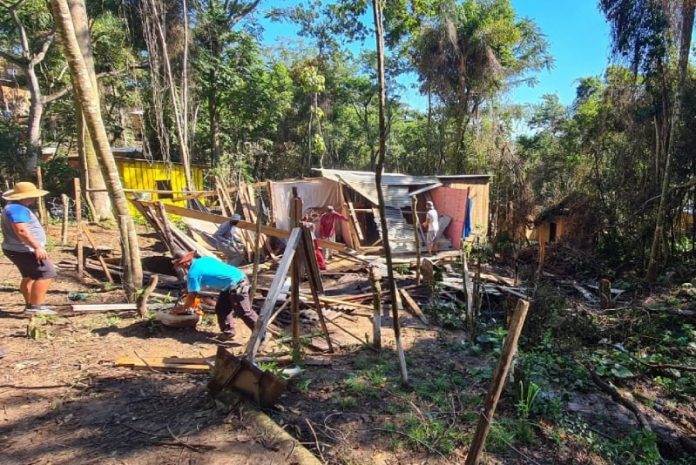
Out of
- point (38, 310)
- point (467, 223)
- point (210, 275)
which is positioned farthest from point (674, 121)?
point (38, 310)

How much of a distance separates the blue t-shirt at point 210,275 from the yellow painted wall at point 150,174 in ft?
38.0

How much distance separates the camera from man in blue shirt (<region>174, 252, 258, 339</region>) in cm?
471

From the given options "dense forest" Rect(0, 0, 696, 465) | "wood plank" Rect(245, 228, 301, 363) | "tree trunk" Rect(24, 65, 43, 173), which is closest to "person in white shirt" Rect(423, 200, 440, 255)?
"dense forest" Rect(0, 0, 696, 465)

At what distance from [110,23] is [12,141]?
5743 millimetres

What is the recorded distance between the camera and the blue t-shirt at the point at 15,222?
4.72 metres

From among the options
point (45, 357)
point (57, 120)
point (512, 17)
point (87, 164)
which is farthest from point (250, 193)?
point (512, 17)

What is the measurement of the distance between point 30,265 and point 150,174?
43.6 feet

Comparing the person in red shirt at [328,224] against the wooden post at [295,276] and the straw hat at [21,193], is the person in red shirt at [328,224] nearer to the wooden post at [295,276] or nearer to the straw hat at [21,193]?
the wooden post at [295,276]

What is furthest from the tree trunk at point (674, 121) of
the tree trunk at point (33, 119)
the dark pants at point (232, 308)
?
the tree trunk at point (33, 119)

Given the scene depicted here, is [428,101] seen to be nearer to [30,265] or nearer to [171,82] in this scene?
[171,82]

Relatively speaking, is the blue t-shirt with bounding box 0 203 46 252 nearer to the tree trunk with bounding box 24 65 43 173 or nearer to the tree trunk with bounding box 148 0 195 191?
the tree trunk with bounding box 148 0 195 191

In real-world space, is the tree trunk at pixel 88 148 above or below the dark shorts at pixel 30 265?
above

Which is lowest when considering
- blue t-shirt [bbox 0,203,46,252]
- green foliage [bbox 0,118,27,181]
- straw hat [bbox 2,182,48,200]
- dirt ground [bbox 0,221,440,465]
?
dirt ground [bbox 0,221,440,465]

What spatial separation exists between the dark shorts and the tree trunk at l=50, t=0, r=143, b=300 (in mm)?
902
